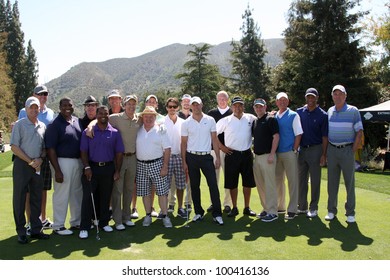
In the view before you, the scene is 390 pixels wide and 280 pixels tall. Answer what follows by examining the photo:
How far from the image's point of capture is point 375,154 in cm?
1565

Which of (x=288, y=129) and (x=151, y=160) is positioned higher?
(x=288, y=129)

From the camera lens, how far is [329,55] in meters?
25.1

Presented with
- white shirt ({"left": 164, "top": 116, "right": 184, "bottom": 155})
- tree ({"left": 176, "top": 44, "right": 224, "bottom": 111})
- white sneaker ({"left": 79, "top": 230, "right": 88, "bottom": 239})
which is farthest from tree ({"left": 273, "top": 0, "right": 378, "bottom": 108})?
tree ({"left": 176, "top": 44, "right": 224, "bottom": 111})

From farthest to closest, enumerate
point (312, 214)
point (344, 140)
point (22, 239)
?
point (312, 214) → point (344, 140) → point (22, 239)

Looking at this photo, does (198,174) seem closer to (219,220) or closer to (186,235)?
(219,220)

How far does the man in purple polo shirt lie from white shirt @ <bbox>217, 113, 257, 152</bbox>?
189 cm

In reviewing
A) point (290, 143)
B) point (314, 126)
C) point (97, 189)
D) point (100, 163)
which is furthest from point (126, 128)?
point (314, 126)

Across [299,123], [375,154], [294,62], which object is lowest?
[375,154]

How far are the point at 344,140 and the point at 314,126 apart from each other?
52 centimetres

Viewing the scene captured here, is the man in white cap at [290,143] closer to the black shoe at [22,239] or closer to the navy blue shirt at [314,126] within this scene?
the navy blue shirt at [314,126]

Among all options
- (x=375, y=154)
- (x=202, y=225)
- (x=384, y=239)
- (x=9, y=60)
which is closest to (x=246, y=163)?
(x=202, y=225)

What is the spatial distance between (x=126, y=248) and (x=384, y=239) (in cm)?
338

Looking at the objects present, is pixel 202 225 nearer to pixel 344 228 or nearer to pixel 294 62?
pixel 344 228

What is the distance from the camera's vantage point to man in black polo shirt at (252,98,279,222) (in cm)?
631
